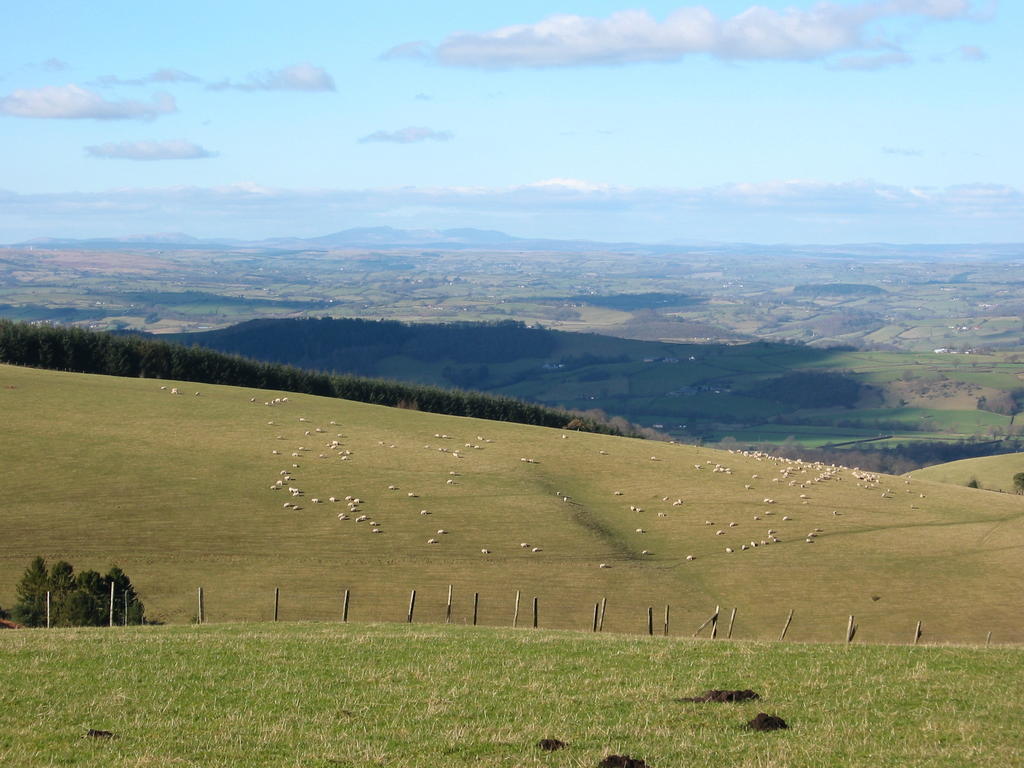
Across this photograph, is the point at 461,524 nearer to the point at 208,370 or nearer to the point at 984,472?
the point at 208,370

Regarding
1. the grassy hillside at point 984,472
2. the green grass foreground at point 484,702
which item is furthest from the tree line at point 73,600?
the grassy hillside at point 984,472

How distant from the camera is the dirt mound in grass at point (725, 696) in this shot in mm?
18516

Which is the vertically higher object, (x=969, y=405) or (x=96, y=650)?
(x=96, y=650)

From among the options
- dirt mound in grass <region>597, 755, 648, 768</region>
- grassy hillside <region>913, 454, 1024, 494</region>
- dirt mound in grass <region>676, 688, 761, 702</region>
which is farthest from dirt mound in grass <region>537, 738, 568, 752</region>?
grassy hillside <region>913, 454, 1024, 494</region>

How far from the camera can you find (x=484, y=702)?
1819cm

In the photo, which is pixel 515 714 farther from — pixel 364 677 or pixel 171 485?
pixel 171 485

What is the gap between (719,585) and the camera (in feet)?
159

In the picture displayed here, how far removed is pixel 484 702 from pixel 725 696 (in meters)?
4.63

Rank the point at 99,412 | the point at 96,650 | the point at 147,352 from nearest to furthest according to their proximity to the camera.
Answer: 1. the point at 96,650
2. the point at 99,412
3. the point at 147,352

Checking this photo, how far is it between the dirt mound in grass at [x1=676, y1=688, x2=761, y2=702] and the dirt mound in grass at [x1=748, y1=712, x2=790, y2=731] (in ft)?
5.63

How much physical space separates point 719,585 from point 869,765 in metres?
35.0

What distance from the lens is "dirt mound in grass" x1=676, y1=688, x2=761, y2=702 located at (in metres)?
18.5

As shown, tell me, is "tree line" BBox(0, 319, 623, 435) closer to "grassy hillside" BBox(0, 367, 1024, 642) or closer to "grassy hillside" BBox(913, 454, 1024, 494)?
"grassy hillside" BBox(0, 367, 1024, 642)

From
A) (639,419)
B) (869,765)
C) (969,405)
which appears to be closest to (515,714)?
(869,765)
